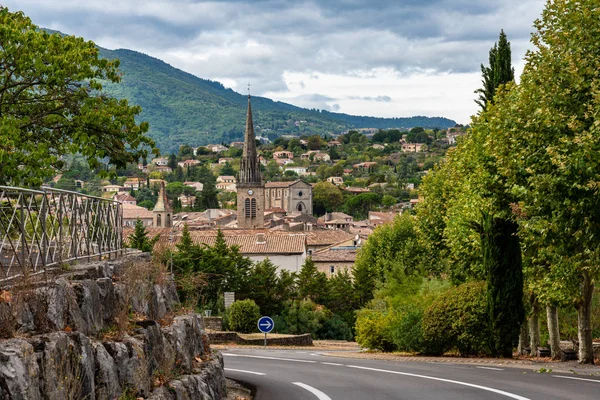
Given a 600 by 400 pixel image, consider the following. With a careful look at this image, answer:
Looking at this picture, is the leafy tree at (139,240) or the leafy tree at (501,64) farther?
the leafy tree at (139,240)

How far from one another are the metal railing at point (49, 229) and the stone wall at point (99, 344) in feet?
1.50

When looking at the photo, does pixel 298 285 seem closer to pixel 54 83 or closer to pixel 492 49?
pixel 492 49

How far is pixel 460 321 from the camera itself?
3000 centimetres

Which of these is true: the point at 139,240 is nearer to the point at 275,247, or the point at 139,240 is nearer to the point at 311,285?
the point at 311,285

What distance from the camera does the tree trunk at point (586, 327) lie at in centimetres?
2600

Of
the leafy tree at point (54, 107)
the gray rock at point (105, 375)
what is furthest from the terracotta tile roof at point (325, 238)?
the gray rock at point (105, 375)

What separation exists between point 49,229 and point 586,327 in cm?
1943

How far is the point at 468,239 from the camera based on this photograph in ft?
112

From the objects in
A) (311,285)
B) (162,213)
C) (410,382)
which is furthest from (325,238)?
(410,382)

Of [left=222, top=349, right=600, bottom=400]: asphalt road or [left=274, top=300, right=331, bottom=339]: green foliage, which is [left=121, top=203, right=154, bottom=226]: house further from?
[left=222, top=349, right=600, bottom=400]: asphalt road

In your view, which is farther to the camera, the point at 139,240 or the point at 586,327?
the point at 139,240

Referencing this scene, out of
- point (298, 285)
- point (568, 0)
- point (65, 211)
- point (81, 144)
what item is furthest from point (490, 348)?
point (298, 285)

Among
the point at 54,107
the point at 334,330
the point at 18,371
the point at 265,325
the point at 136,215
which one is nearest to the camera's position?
the point at 18,371

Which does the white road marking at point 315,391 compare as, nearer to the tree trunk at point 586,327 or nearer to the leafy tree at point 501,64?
the tree trunk at point 586,327
